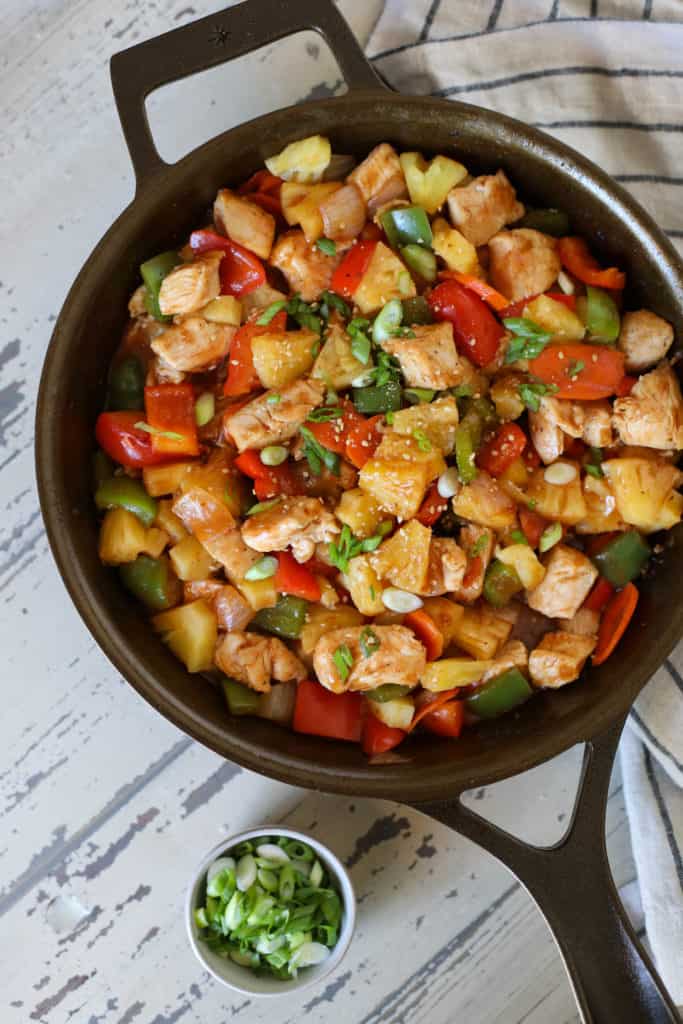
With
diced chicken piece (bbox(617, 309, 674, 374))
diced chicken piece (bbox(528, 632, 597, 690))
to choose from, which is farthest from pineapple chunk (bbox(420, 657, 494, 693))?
diced chicken piece (bbox(617, 309, 674, 374))

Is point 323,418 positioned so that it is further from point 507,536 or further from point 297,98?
point 297,98

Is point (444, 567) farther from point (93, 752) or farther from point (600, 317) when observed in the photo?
point (93, 752)

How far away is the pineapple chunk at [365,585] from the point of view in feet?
8.88

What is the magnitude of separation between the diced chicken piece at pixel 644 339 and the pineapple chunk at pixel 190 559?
1.34 meters

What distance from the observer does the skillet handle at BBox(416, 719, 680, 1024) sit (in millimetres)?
2678

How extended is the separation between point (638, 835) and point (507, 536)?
1112 millimetres

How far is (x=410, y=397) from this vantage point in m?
2.73

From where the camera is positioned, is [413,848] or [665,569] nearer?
[665,569]

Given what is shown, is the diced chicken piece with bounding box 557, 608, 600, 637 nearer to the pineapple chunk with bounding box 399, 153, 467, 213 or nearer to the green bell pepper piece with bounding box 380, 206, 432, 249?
the green bell pepper piece with bounding box 380, 206, 432, 249

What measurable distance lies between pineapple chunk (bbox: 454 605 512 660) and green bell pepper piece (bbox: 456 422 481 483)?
416 millimetres

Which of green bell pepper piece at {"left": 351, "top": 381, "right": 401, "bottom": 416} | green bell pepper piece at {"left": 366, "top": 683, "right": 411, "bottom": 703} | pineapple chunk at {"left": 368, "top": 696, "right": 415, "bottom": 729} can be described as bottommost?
pineapple chunk at {"left": 368, "top": 696, "right": 415, "bottom": 729}

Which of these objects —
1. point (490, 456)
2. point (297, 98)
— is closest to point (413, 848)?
point (490, 456)

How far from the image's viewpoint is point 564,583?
9.20ft

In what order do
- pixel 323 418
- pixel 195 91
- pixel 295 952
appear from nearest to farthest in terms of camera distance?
pixel 323 418
pixel 295 952
pixel 195 91
